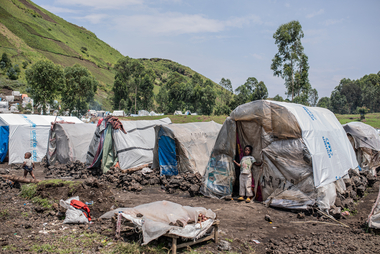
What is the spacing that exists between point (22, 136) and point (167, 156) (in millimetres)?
10498

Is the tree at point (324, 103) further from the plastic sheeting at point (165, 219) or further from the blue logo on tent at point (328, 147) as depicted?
the plastic sheeting at point (165, 219)

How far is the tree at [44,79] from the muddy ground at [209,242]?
2415 centimetres

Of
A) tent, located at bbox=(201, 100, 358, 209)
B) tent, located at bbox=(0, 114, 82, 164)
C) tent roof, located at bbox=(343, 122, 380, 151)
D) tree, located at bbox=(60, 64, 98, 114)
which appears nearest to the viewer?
tent, located at bbox=(201, 100, 358, 209)

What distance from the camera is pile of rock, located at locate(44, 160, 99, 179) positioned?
11438 mm

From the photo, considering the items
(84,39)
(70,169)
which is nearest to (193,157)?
(70,169)

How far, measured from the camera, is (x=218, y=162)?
7.89 metres

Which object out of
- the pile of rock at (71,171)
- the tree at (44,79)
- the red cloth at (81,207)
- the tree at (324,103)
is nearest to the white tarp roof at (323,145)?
the red cloth at (81,207)

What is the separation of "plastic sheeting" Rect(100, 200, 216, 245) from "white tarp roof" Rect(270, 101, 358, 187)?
3658mm

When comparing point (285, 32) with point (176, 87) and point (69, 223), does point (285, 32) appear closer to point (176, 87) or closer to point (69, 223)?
point (69, 223)

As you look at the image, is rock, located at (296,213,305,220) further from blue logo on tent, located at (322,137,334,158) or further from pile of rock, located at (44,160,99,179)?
pile of rock, located at (44,160,99,179)

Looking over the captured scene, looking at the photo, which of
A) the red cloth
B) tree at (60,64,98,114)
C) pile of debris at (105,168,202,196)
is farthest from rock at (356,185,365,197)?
tree at (60,64,98,114)

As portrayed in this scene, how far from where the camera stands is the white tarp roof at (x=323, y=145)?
21.6ft

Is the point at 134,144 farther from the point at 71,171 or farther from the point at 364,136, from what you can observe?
the point at 364,136

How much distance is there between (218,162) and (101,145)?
6126 mm
